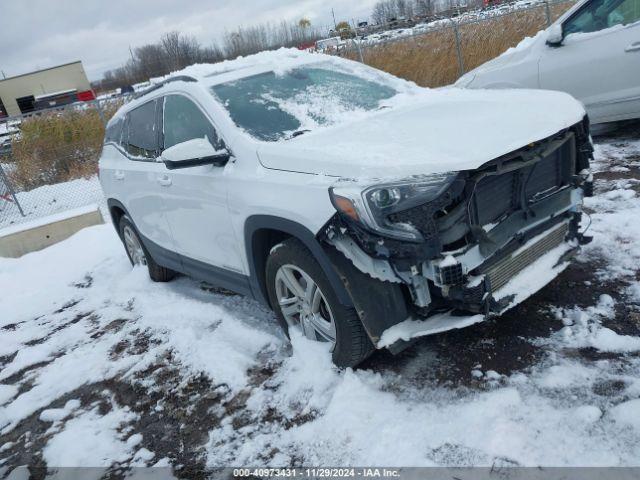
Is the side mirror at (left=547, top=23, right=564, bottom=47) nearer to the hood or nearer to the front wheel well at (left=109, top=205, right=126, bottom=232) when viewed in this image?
the hood

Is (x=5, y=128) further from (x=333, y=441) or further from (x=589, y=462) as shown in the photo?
(x=589, y=462)

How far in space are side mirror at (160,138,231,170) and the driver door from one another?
4.5 inches

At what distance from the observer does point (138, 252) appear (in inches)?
231

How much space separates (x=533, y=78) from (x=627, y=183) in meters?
2.01

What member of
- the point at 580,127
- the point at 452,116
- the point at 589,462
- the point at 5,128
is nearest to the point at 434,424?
the point at 589,462

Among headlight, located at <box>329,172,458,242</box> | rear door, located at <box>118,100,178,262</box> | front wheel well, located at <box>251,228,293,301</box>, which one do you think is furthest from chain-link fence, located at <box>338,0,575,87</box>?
headlight, located at <box>329,172,458,242</box>

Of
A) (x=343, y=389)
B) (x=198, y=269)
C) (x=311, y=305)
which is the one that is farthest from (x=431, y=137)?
(x=198, y=269)

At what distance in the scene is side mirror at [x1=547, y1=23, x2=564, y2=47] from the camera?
5965 millimetres

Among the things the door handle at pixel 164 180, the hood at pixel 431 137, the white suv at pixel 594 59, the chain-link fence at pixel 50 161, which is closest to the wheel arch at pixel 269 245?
the hood at pixel 431 137

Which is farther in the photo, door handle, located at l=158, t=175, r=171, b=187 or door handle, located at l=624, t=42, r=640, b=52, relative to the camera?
door handle, located at l=624, t=42, r=640, b=52

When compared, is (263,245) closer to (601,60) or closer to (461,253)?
(461,253)

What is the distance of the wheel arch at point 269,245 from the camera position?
276 centimetres

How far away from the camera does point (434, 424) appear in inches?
101

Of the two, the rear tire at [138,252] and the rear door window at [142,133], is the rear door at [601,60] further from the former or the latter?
the rear tire at [138,252]
